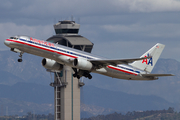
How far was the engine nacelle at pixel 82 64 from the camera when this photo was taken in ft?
261

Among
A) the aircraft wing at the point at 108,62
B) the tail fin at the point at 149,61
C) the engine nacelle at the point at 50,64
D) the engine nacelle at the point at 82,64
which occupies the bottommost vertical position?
the engine nacelle at the point at 82,64

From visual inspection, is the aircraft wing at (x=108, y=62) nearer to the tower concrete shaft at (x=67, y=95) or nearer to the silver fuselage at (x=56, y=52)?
the silver fuselage at (x=56, y=52)

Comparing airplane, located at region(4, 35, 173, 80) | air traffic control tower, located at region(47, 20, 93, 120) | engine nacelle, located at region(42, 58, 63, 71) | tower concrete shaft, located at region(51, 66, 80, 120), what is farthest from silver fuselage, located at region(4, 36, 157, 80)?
tower concrete shaft, located at region(51, 66, 80, 120)

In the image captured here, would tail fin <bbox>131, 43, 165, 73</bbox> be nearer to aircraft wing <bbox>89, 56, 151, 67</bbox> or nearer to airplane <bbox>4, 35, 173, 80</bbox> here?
airplane <bbox>4, 35, 173, 80</bbox>

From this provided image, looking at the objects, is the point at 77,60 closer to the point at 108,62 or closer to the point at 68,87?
the point at 108,62

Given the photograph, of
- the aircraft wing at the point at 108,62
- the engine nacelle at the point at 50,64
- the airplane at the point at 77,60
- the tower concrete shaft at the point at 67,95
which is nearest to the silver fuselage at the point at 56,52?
the airplane at the point at 77,60

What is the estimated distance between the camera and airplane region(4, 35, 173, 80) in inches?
3002

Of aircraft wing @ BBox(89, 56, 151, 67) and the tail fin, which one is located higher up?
the tail fin

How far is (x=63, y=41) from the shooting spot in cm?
16025

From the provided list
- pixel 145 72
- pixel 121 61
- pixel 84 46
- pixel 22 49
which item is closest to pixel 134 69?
pixel 145 72

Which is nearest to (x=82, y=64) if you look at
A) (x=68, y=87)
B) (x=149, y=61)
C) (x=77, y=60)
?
(x=77, y=60)

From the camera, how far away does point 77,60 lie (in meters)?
79.6

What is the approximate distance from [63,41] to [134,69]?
74.0m

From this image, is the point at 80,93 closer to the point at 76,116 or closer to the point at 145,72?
the point at 76,116
